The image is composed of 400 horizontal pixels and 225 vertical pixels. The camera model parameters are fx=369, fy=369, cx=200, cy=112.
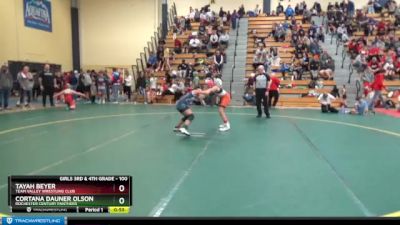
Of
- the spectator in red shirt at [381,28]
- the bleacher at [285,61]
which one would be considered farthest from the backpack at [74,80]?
the spectator in red shirt at [381,28]

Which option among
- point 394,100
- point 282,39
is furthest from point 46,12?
point 394,100

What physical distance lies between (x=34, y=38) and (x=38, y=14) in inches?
63.8

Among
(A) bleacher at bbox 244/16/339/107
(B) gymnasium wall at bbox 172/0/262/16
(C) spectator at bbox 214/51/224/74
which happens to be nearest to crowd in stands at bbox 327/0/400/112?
(A) bleacher at bbox 244/16/339/107

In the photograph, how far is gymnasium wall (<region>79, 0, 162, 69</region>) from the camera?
89.7ft

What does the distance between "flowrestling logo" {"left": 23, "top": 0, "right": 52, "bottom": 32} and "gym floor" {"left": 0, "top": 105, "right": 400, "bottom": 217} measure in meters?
14.1

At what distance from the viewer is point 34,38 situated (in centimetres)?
2322

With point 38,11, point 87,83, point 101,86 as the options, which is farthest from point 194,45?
point 38,11

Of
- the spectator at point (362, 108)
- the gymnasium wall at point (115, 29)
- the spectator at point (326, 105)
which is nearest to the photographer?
the spectator at point (362, 108)

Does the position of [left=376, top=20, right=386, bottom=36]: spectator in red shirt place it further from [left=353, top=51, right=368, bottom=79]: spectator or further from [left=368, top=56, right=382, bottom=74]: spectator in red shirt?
[left=368, top=56, right=382, bottom=74]: spectator in red shirt

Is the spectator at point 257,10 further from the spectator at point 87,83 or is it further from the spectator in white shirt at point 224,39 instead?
the spectator at point 87,83

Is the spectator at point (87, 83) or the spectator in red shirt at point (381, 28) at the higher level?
the spectator in red shirt at point (381, 28)
